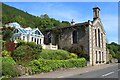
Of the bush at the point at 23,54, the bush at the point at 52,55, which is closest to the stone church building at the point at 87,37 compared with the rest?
the bush at the point at 52,55

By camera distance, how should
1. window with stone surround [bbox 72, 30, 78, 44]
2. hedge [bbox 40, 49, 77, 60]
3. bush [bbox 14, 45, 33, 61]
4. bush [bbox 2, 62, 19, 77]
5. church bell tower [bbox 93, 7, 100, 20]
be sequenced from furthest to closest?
church bell tower [bbox 93, 7, 100, 20], window with stone surround [bbox 72, 30, 78, 44], hedge [bbox 40, 49, 77, 60], bush [bbox 14, 45, 33, 61], bush [bbox 2, 62, 19, 77]

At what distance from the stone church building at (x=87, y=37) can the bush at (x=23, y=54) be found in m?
18.5

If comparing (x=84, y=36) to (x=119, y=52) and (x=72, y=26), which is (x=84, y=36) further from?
(x=119, y=52)

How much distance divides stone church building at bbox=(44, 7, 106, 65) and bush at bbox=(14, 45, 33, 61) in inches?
729

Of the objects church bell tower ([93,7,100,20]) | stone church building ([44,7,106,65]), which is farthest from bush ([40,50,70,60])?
church bell tower ([93,7,100,20])

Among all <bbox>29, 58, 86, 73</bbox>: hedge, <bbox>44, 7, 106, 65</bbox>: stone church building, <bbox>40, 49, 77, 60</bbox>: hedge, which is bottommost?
<bbox>29, 58, 86, 73</bbox>: hedge

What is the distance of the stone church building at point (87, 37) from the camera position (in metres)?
43.2

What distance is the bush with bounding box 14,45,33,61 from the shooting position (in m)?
25.1

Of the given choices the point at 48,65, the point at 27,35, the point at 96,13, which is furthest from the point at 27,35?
the point at 48,65

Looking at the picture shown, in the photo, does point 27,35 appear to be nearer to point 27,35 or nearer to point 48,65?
point 27,35

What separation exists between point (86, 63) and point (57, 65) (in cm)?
1216

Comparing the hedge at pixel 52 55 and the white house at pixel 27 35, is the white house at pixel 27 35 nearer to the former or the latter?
the white house at pixel 27 35

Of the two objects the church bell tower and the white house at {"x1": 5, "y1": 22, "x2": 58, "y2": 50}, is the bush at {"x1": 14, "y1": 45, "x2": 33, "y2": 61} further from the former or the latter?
the church bell tower

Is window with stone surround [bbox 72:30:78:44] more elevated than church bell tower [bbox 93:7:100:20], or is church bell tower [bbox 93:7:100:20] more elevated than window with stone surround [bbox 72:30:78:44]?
church bell tower [bbox 93:7:100:20]
